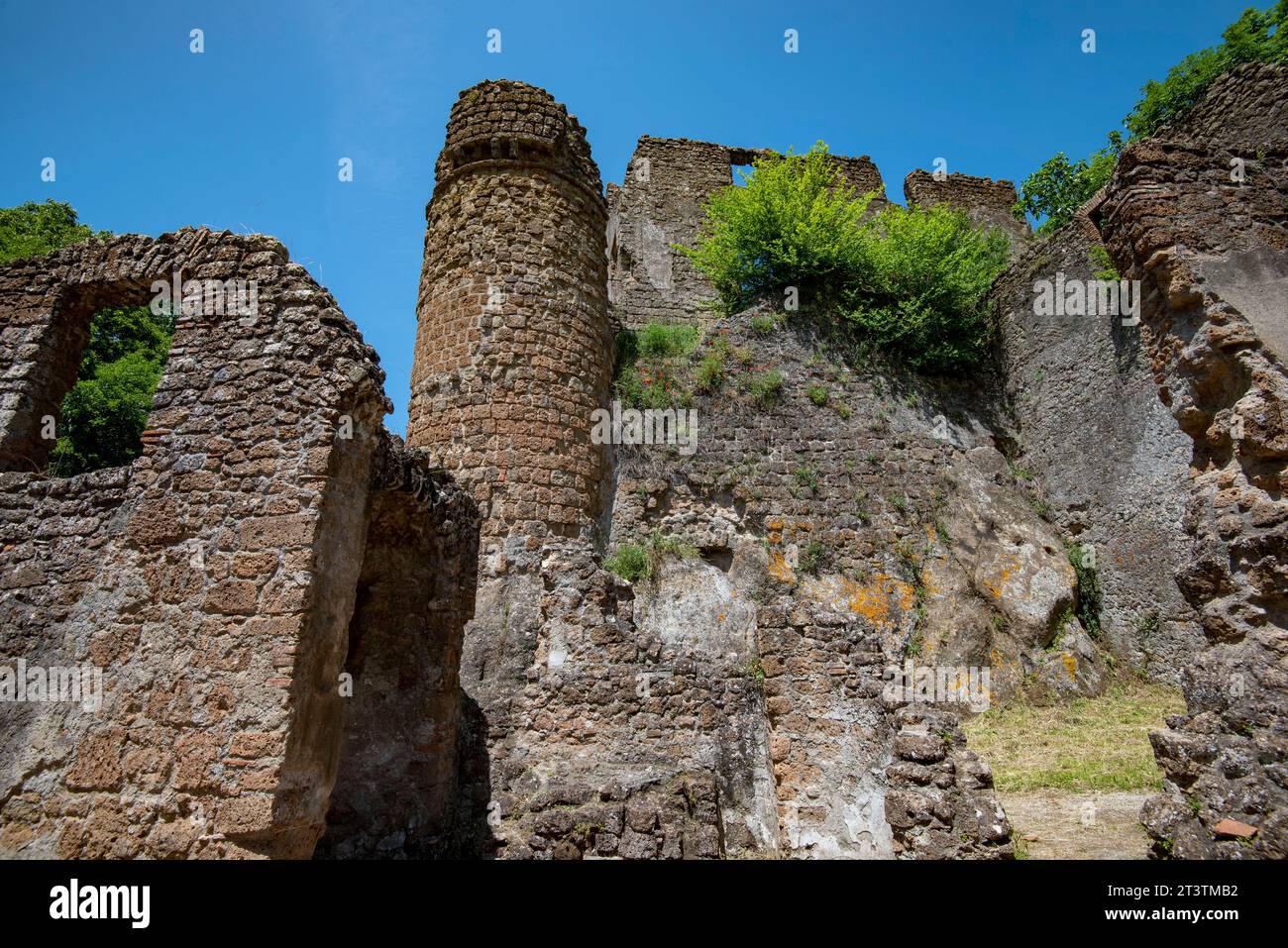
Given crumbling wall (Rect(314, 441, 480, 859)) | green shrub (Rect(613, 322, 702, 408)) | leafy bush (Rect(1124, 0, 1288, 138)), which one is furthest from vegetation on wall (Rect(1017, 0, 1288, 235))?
crumbling wall (Rect(314, 441, 480, 859))

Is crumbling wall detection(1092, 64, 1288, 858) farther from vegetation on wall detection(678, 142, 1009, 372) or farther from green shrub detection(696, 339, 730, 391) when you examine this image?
vegetation on wall detection(678, 142, 1009, 372)

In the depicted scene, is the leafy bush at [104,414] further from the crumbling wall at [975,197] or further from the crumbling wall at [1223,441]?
the crumbling wall at [975,197]

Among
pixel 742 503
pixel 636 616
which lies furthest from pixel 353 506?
pixel 742 503

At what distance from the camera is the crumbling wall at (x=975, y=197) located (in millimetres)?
21750

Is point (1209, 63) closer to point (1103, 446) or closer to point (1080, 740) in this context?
point (1103, 446)

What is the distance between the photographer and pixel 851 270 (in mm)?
14266

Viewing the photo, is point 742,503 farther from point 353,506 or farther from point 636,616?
point 353,506

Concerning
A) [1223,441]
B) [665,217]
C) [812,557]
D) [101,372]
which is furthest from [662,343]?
[101,372]

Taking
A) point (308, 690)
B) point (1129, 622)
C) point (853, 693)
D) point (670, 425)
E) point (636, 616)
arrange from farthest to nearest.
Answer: point (670, 425), point (1129, 622), point (636, 616), point (853, 693), point (308, 690)

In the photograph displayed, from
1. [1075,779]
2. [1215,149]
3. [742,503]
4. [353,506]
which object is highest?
[1215,149]

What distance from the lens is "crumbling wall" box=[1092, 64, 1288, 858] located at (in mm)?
3967
